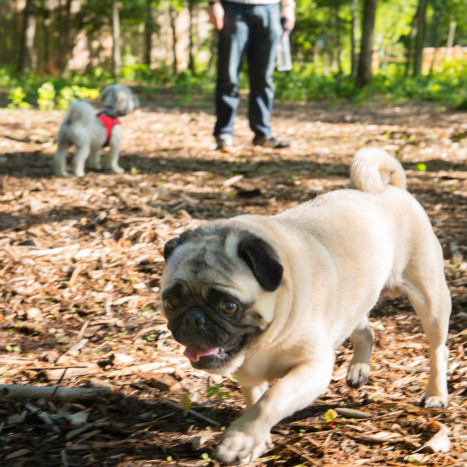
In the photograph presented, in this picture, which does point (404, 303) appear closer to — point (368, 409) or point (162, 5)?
point (368, 409)

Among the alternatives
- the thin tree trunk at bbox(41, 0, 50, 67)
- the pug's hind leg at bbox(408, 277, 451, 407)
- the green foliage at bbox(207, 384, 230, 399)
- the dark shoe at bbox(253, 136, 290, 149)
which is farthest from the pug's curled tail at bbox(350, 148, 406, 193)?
the thin tree trunk at bbox(41, 0, 50, 67)

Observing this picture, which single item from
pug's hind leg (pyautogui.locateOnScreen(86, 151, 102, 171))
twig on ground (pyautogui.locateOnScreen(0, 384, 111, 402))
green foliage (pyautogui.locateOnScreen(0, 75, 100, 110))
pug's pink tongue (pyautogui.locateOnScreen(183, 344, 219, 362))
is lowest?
twig on ground (pyautogui.locateOnScreen(0, 384, 111, 402))

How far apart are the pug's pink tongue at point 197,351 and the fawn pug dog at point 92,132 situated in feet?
19.7

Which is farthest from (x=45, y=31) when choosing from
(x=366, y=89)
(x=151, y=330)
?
(x=151, y=330)

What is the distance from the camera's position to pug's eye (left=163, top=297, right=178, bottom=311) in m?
2.67

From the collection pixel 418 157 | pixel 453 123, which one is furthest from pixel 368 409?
pixel 453 123

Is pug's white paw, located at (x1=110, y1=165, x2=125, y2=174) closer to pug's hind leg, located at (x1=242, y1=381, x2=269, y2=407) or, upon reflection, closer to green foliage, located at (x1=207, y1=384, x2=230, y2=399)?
green foliage, located at (x1=207, y1=384, x2=230, y2=399)

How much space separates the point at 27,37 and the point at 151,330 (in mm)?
24488

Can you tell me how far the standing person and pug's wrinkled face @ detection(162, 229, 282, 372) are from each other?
6864 millimetres

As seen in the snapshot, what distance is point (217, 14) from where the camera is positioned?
8.84 meters

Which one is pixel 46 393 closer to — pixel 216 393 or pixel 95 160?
pixel 216 393

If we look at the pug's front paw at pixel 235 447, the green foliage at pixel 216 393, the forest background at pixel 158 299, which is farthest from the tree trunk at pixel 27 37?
the pug's front paw at pixel 235 447

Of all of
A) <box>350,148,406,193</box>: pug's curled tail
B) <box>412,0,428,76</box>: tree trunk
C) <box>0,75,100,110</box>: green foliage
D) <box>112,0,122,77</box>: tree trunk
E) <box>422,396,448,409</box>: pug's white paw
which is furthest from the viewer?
<box>112,0,122,77</box>: tree trunk

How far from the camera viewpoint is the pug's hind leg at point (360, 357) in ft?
11.5
